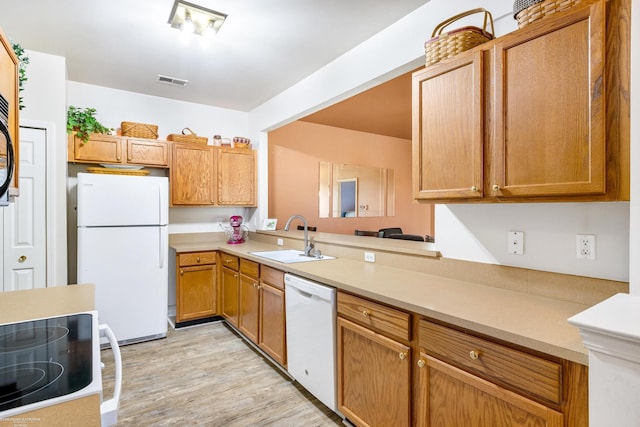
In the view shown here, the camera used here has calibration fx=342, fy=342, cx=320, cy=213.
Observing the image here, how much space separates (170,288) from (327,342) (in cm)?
274

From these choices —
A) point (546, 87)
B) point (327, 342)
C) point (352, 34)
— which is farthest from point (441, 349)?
point (352, 34)

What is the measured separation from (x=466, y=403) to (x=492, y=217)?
0.92m

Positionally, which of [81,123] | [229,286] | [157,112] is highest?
[157,112]

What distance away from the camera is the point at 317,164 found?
510 cm

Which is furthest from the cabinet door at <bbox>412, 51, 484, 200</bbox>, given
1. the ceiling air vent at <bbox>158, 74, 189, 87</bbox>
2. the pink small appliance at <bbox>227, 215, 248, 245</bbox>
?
the pink small appliance at <bbox>227, 215, 248, 245</bbox>

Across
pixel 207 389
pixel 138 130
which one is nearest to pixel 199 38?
pixel 138 130

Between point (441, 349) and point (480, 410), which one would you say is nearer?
point (480, 410)

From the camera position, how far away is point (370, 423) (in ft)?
5.70

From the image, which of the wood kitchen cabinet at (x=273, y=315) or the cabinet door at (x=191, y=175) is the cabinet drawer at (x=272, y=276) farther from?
the cabinet door at (x=191, y=175)

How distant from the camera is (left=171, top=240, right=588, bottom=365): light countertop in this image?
1.10 m

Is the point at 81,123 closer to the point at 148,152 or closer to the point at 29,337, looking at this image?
the point at 148,152

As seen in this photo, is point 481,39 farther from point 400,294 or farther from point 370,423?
point 370,423

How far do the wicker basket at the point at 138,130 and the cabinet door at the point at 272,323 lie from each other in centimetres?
211

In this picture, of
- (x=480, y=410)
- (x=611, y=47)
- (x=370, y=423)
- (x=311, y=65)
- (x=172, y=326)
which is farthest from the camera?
(x=172, y=326)
